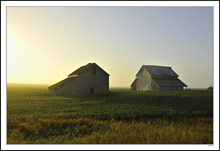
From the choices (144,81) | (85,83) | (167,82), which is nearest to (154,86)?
(144,81)

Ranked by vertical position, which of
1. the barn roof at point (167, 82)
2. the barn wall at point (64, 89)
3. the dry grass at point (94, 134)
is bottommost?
the dry grass at point (94, 134)

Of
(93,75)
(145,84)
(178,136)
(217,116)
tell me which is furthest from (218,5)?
(145,84)

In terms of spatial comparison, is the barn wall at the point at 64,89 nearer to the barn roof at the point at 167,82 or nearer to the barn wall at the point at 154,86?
the barn wall at the point at 154,86

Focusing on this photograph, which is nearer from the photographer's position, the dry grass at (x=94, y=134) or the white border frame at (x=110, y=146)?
the white border frame at (x=110, y=146)

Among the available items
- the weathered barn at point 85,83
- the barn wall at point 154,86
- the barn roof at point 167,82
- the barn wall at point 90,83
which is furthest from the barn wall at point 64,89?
the barn roof at point 167,82

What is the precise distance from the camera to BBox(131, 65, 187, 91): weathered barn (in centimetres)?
3036

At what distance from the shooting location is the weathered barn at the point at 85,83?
75.9 ft

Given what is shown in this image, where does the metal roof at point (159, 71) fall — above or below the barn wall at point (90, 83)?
above

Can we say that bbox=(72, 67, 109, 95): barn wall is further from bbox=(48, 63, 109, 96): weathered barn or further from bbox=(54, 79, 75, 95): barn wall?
bbox=(54, 79, 75, 95): barn wall

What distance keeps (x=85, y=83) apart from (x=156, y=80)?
12855mm

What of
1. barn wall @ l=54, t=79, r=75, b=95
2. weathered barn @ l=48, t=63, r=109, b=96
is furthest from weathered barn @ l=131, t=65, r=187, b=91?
A: barn wall @ l=54, t=79, r=75, b=95

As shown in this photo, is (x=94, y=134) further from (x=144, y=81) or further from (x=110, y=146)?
(x=144, y=81)

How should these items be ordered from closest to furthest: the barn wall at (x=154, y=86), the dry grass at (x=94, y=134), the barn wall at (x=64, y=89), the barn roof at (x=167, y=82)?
1. the dry grass at (x=94, y=134)
2. the barn wall at (x=64, y=89)
3. the barn wall at (x=154, y=86)
4. the barn roof at (x=167, y=82)

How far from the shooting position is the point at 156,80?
3061 centimetres
